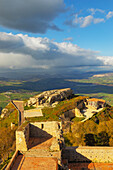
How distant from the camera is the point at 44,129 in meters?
20.5

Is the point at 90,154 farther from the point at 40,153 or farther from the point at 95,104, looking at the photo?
the point at 95,104

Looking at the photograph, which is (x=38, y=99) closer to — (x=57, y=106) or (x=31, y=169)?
(x=57, y=106)

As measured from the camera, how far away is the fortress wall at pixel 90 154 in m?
19.7

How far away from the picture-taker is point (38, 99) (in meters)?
56.1

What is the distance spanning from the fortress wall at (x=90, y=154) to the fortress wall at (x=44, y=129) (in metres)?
3.57

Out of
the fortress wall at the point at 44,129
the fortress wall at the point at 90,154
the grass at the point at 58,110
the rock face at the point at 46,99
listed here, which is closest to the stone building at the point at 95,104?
the grass at the point at 58,110

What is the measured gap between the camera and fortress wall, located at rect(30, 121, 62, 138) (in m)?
20.4

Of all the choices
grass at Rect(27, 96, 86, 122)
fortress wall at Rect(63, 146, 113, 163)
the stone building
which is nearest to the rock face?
grass at Rect(27, 96, 86, 122)

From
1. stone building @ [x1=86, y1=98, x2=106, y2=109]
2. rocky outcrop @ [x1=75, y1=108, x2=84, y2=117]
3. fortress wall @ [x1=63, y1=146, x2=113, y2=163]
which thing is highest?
fortress wall @ [x1=63, y1=146, x2=113, y2=163]

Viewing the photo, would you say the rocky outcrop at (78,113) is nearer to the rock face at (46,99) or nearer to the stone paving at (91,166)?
the rock face at (46,99)

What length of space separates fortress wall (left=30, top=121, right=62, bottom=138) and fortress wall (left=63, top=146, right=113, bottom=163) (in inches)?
140

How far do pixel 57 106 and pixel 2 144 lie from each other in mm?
28799

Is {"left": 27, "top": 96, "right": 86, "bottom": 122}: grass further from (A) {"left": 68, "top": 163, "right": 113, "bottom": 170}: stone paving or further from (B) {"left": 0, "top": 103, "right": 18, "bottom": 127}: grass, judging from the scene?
(A) {"left": 68, "top": 163, "right": 113, "bottom": 170}: stone paving

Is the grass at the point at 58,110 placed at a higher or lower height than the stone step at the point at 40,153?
lower
